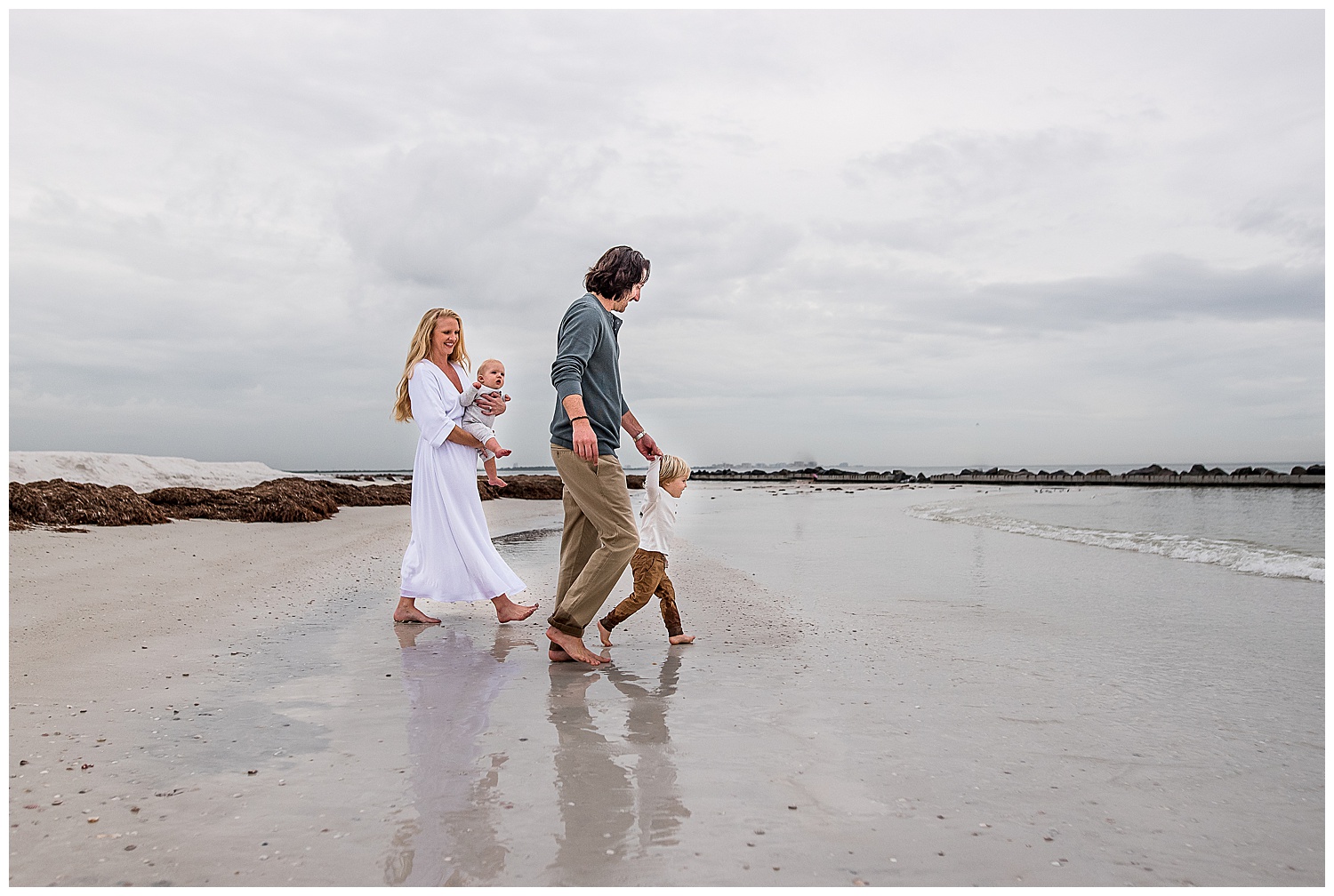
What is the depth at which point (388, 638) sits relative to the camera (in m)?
4.92

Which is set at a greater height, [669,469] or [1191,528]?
[669,469]

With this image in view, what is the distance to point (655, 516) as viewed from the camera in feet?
16.5

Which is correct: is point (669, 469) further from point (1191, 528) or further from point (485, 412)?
point (1191, 528)

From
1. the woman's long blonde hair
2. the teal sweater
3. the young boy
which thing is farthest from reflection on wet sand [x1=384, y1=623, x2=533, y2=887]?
the woman's long blonde hair

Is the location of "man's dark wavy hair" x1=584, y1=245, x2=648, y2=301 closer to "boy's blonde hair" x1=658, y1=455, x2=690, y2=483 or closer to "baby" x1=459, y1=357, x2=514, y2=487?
"boy's blonde hair" x1=658, y1=455, x2=690, y2=483

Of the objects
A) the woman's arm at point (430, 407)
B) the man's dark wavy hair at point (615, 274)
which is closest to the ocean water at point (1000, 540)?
the woman's arm at point (430, 407)

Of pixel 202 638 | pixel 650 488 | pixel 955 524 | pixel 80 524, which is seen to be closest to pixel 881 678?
pixel 650 488

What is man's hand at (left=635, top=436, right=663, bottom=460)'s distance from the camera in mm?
4930

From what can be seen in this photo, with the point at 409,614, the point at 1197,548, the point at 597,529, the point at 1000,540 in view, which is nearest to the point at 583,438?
the point at 597,529

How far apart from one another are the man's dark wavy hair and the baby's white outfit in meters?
1.61

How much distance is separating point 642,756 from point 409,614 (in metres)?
3.09

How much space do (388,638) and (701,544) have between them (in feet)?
20.5

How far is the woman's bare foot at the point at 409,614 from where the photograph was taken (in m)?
5.45

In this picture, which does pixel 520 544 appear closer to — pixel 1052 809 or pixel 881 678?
pixel 881 678
